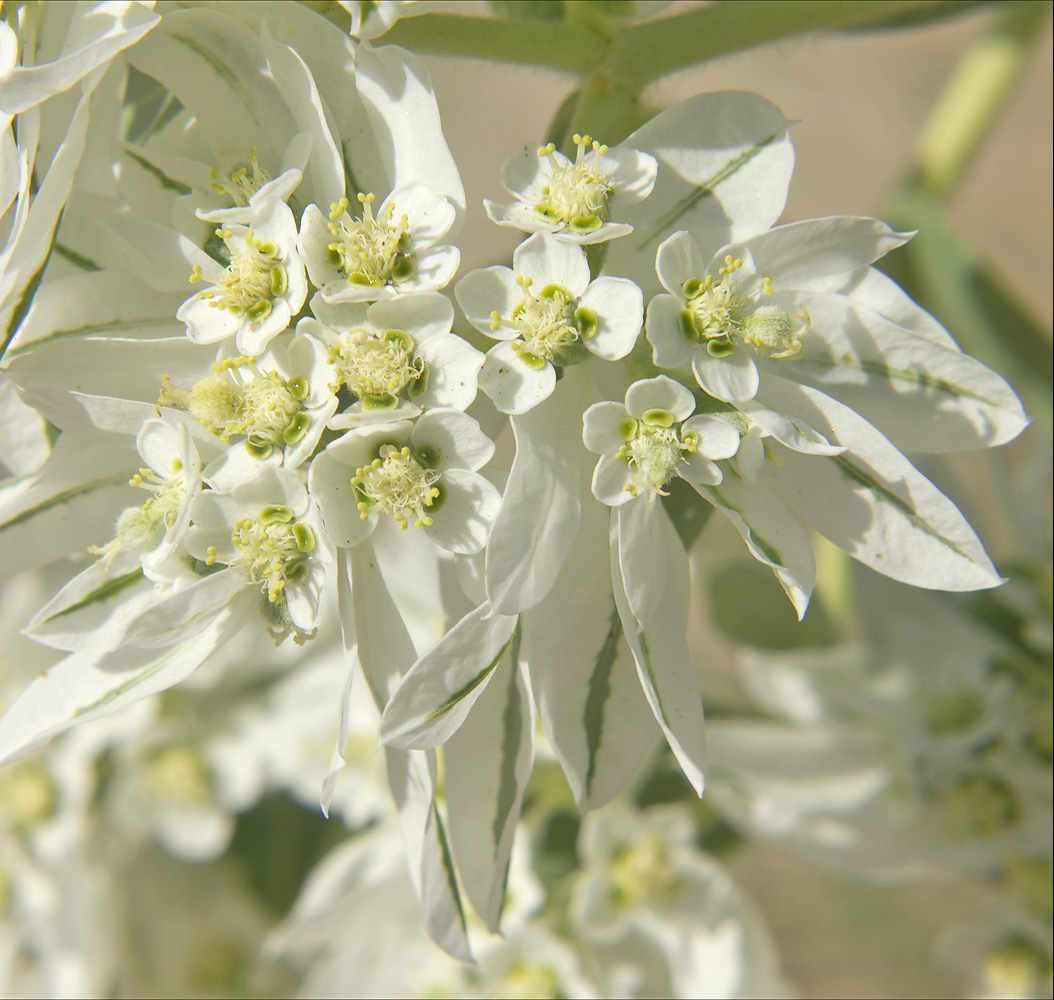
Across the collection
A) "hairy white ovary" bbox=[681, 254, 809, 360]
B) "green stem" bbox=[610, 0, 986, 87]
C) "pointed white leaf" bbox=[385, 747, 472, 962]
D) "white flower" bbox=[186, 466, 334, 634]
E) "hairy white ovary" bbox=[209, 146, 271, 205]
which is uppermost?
"green stem" bbox=[610, 0, 986, 87]

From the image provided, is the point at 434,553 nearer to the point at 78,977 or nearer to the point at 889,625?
the point at 889,625

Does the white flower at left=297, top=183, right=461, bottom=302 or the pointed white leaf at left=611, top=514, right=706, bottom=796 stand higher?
the white flower at left=297, top=183, right=461, bottom=302

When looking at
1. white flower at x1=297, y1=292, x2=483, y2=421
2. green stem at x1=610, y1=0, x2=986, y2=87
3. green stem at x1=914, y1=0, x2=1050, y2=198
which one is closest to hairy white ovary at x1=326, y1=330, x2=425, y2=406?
white flower at x1=297, y1=292, x2=483, y2=421

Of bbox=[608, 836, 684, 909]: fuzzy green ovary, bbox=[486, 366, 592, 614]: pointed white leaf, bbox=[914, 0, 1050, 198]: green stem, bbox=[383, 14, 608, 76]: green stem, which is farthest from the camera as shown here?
bbox=[914, 0, 1050, 198]: green stem

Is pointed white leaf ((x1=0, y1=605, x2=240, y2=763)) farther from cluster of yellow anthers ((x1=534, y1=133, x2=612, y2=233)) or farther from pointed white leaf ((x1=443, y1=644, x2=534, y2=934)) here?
cluster of yellow anthers ((x1=534, y1=133, x2=612, y2=233))

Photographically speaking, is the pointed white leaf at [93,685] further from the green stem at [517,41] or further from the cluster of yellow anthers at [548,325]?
the green stem at [517,41]

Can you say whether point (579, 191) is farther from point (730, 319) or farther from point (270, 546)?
point (270, 546)

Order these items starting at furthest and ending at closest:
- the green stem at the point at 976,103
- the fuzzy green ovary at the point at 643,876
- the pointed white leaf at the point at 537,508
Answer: the green stem at the point at 976,103 < the fuzzy green ovary at the point at 643,876 < the pointed white leaf at the point at 537,508

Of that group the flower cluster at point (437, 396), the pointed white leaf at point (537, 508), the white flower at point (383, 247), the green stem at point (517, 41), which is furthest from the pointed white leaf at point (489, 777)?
the green stem at point (517, 41)
